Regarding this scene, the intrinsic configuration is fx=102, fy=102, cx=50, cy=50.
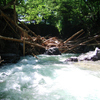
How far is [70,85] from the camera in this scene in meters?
2.87

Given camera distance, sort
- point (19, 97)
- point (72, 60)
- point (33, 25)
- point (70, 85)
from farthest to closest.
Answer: point (33, 25), point (72, 60), point (70, 85), point (19, 97)

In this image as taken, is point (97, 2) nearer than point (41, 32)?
Yes

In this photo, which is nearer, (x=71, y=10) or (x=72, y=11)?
(x=72, y=11)

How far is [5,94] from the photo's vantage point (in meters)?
2.31

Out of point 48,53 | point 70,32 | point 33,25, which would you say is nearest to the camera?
point 48,53

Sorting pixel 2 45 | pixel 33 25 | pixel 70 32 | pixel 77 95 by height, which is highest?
pixel 33 25

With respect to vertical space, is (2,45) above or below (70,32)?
below

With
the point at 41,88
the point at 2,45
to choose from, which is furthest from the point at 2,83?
the point at 2,45

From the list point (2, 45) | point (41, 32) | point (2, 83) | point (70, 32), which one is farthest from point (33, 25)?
point (2, 83)

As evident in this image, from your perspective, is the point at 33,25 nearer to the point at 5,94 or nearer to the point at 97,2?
the point at 97,2

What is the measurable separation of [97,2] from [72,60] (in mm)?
11210

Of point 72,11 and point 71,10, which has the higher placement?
point 71,10

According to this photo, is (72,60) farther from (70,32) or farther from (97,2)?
(70,32)

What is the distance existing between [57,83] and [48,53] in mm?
7370
